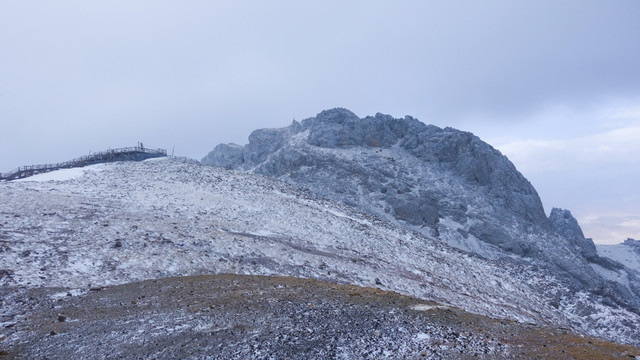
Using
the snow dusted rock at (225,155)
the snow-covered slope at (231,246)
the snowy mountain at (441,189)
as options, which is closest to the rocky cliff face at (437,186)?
the snowy mountain at (441,189)

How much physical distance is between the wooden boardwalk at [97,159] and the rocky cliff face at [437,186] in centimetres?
1770

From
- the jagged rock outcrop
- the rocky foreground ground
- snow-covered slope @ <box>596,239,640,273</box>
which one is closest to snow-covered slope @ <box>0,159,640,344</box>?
the rocky foreground ground

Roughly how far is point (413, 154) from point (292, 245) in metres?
44.1

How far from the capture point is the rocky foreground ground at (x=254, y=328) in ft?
36.2

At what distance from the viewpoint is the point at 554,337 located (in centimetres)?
1312

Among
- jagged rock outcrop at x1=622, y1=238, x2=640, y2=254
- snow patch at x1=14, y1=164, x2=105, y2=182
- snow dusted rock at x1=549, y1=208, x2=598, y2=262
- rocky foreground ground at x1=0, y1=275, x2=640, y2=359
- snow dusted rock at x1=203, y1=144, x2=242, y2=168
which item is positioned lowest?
jagged rock outcrop at x1=622, y1=238, x2=640, y2=254

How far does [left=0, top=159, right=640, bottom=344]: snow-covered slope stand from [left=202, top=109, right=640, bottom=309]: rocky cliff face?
10.2 m

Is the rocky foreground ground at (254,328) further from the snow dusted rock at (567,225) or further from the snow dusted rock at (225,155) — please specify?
the snow dusted rock at (225,155)

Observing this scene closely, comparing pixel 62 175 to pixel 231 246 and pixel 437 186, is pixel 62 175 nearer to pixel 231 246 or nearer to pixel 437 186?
pixel 231 246

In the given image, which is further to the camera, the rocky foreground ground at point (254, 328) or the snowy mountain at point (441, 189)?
the snowy mountain at point (441, 189)

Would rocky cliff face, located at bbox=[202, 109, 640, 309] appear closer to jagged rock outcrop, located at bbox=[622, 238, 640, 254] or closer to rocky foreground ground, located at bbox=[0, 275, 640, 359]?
jagged rock outcrop, located at bbox=[622, 238, 640, 254]

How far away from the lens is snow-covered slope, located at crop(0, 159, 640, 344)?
19062 millimetres

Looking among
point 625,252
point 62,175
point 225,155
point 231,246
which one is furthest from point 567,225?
point 62,175

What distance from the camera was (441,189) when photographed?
186 ft
